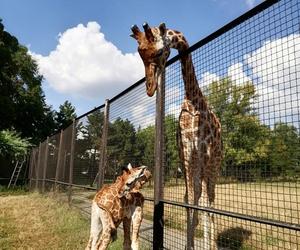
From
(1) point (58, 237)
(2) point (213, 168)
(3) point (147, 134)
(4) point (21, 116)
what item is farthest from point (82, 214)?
(4) point (21, 116)

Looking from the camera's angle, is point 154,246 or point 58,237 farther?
point 58,237

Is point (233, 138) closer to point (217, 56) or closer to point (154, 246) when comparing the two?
point (217, 56)

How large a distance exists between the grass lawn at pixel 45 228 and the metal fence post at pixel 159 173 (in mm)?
1104

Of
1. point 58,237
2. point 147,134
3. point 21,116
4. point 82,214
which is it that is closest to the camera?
point 147,134

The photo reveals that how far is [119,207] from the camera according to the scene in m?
3.69

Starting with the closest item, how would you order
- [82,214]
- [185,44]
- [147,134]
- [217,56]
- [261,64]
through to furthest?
1. [261,64]
2. [217,56]
3. [185,44]
4. [147,134]
5. [82,214]

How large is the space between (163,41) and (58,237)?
3.58 m

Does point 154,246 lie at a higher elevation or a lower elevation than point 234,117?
lower

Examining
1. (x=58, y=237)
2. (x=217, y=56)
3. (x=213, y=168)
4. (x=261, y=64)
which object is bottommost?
(x=58, y=237)

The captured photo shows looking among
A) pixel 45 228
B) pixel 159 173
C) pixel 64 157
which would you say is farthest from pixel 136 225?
pixel 64 157

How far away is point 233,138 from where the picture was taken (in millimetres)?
3828

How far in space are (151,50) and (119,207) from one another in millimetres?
1554

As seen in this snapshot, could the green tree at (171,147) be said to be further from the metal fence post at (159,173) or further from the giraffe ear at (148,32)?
the giraffe ear at (148,32)

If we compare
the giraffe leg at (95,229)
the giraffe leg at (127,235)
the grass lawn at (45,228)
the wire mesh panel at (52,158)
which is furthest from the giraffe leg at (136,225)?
the wire mesh panel at (52,158)
